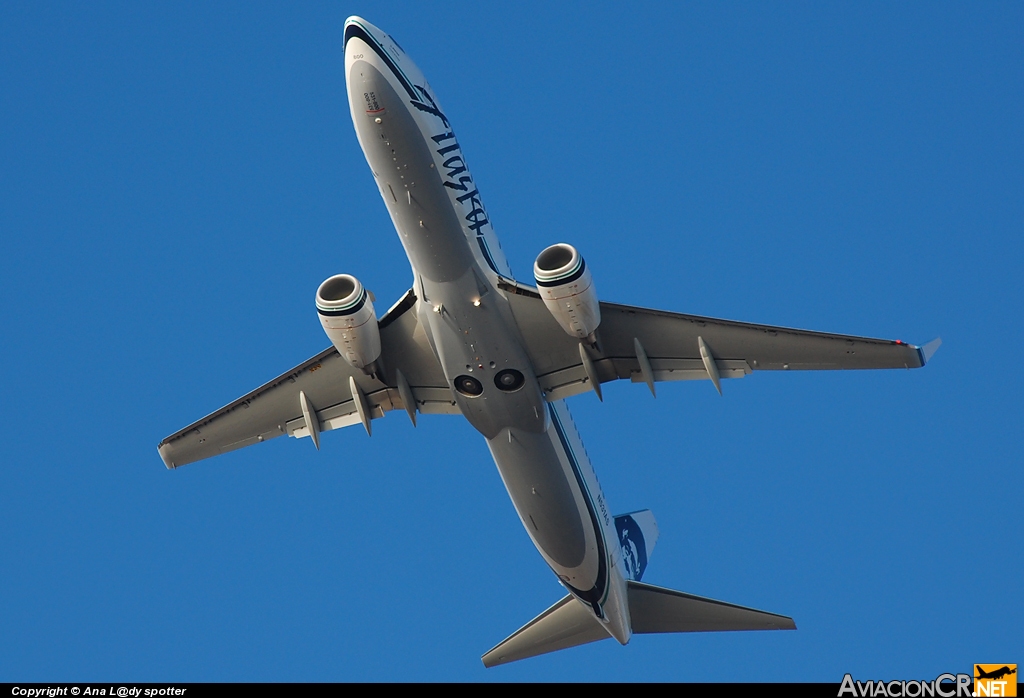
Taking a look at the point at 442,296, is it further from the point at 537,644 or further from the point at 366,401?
the point at 537,644

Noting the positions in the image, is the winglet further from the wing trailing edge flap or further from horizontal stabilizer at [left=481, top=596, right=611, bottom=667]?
horizontal stabilizer at [left=481, top=596, right=611, bottom=667]

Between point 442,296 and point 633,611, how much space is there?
10093mm

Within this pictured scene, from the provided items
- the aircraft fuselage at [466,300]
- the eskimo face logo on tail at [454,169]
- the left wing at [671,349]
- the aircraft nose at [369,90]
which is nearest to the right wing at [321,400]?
the aircraft fuselage at [466,300]

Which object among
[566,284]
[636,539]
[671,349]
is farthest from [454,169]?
[636,539]

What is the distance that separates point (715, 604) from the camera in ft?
91.0

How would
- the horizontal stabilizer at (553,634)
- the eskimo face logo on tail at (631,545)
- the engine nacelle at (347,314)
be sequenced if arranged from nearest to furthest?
the engine nacelle at (347,314) → the horizontal stabilizer at (553,634) → the eskimo face logo on tail at (631,545)

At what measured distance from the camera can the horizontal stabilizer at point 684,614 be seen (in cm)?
2712

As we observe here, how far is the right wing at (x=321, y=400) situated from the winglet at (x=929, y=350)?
965 cm

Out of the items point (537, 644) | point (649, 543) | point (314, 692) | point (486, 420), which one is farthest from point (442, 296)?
point (649, 543)

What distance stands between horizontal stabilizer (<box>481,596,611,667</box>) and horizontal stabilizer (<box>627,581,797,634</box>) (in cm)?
107

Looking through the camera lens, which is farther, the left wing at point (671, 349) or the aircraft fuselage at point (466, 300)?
the left wing at point (671, 349)

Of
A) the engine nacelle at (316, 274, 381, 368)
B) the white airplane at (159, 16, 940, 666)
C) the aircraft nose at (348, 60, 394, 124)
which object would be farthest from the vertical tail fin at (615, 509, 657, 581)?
the aircraft nose at (348, 60, 394, 124)

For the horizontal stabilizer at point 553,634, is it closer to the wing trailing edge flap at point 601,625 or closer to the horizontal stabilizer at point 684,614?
the wing trailing edge flap at point 601,625

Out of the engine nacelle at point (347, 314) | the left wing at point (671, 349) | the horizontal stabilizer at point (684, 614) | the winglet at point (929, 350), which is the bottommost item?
the horizontal stabilizer at point (684, 614)
